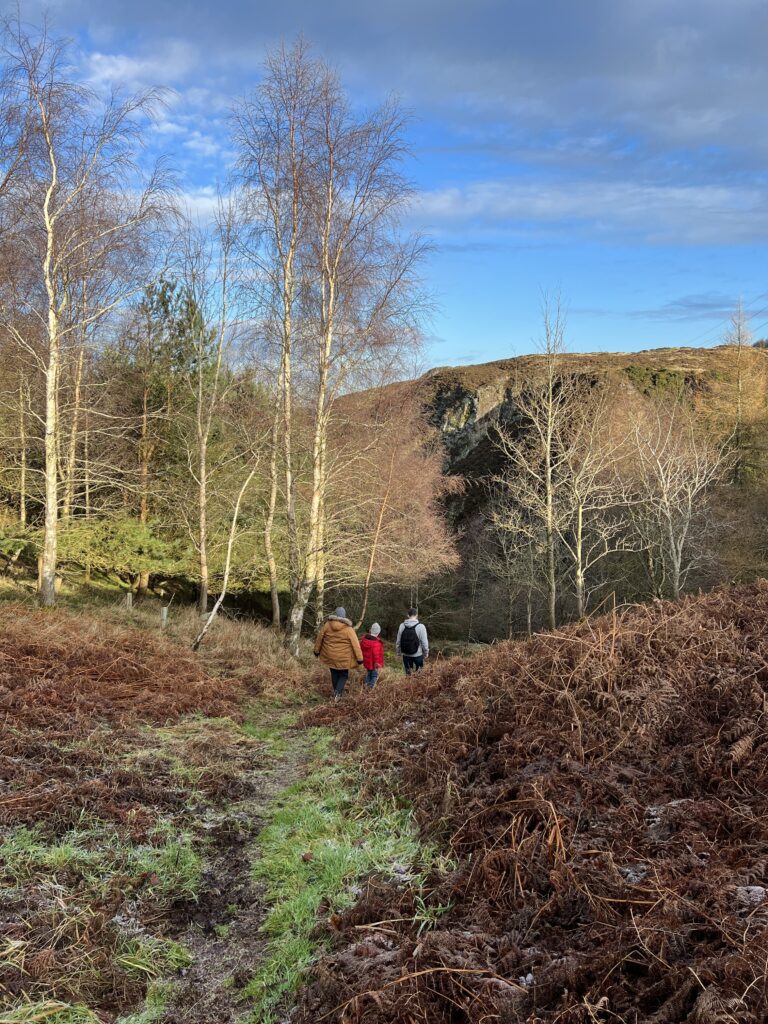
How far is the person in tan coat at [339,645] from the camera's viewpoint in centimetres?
1008

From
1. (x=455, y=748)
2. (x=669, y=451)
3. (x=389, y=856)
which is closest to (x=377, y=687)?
(x=455, y=748)

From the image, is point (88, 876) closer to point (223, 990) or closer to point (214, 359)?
point (223, 990)

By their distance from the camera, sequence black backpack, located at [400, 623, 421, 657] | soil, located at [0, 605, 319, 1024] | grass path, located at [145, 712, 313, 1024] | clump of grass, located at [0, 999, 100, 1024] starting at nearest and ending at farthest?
clump of grass, located at [0, 999, 100, 1024] < grass path, located at [145, 712, 313, 1024] < soil, located at [0, 605, 319, 1024] < black backpack, located at [400, 623, 421, 657]

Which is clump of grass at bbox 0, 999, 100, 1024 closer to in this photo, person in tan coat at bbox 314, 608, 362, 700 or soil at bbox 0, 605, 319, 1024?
soil at bbox 0, 605, 319, 1024

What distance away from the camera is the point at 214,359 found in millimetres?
20406

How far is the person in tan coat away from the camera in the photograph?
1008 cm

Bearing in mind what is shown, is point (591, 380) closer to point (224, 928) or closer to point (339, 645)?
point (339, 645)

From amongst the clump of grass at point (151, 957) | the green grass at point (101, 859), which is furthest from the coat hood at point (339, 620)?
the clump of grass at point (151, 957)

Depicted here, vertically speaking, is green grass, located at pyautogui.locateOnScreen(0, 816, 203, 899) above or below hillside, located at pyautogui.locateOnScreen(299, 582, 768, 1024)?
below

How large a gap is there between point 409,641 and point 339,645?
8.13ft

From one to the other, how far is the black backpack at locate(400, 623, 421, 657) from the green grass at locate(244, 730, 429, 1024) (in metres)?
5.96

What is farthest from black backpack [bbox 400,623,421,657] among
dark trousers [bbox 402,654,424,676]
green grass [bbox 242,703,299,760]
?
green grass [bbox 242,703,299,760]

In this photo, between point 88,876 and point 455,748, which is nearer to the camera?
point 88,876

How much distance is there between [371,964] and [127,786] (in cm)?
343
